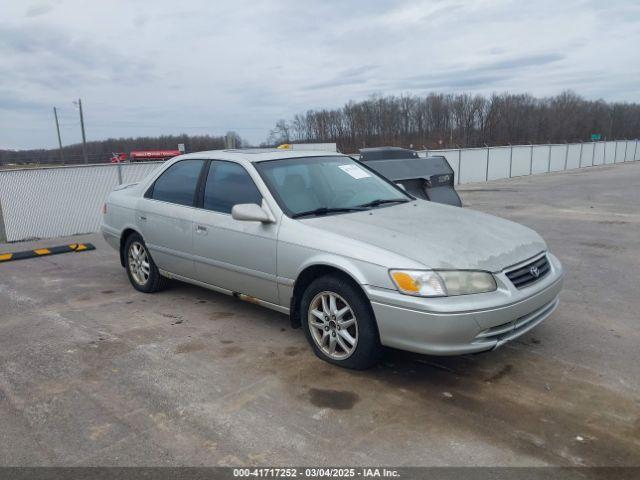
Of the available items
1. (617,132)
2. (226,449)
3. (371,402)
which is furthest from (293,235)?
(617,132)

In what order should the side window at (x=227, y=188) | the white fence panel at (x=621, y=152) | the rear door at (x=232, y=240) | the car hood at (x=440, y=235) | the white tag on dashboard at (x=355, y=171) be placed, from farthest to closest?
the white fence panel at (x=621, y=152) < the white tag on dashboard at (x=355, y=171) < the side window at (x=227, y=188) < the rear door at (x=232, y=240) < the car hood at (x=440, y=235)

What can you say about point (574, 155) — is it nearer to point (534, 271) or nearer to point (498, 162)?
point (498, 162)

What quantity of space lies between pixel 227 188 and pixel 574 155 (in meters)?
35.4

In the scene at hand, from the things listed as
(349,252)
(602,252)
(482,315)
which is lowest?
(602,252)

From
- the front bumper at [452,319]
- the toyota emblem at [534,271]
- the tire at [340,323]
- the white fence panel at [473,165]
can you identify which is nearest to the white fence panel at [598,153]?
the white fence panel at [473,165]

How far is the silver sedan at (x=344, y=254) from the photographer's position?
3385 millimetres

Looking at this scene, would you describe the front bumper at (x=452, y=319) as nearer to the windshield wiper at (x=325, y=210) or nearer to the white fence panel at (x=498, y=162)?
the windshield wiper at (x=325, y=210)

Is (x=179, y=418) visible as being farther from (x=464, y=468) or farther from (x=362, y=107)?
(x=362, y=107)

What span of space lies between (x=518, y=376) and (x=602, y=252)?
4950 millimetres

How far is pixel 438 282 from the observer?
335 cm

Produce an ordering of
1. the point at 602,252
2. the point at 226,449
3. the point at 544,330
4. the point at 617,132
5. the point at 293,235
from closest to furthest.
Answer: the point at 226,449 → the point at 293,235 → the point at 544,330 → the point at 602,252 → the point at 617,132

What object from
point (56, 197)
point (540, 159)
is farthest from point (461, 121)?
point (56, 197)

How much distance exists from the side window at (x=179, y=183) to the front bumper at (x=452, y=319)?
7.97ft

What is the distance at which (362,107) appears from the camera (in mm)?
79438
